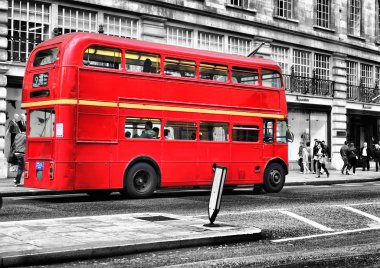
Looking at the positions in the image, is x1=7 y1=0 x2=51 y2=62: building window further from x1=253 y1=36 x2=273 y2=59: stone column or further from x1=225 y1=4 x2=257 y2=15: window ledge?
x1=253 y1=36 x2=273 y2=59: stone column

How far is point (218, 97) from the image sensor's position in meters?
16.9

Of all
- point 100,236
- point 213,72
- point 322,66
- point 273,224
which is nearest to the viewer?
point 100,236

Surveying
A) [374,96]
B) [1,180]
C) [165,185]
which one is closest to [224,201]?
[165,185]

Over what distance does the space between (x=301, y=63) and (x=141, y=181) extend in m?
18.4

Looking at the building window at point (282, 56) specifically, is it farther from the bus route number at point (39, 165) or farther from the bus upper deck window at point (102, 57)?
the bus route number at point (39, 165)

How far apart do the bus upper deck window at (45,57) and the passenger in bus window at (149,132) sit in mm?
2883

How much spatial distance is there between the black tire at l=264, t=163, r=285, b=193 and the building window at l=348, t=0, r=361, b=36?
63.6ft

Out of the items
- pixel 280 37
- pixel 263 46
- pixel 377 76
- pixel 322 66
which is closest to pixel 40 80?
pixel 263 46

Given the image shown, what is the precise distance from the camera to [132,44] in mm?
15234

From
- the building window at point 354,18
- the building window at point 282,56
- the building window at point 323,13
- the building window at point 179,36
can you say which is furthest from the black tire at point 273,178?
the building window at point 354,18

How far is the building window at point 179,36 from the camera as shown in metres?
25.4

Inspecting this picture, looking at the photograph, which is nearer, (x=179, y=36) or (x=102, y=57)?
(x=102, y=57)

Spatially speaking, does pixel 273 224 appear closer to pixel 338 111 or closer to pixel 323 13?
pixel 338 111

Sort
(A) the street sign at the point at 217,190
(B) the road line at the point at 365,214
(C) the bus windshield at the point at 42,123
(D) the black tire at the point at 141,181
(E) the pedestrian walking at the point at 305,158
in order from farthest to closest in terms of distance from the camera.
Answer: (E) the pedestrian walking at the point at 305,158
(D) the black tire at the point at 141,181
(C) the bus windshield at the point at 42,123
(B) the road line at the point at 365,214
(A) the street sign at the point at 217,190
